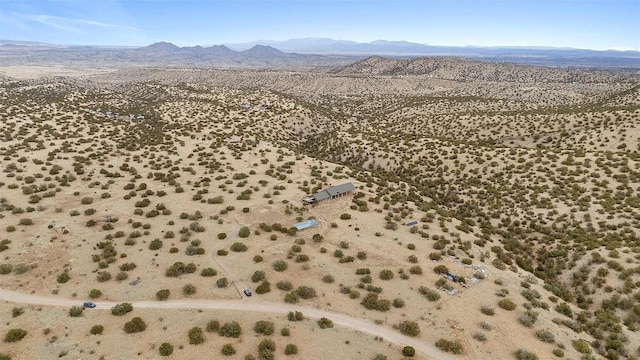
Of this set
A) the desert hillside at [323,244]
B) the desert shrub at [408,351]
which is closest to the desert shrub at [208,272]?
the desert hillside at [323,244]

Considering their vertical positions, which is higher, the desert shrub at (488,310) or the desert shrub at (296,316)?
the desert shrub at (296,316)

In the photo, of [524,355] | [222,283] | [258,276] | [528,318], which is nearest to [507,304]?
[528,318]

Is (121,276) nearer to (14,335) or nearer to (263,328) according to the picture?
(14,335)

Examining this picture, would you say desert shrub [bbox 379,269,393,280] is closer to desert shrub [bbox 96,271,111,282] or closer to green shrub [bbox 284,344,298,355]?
green shrub [bbox 284,344,298,355]

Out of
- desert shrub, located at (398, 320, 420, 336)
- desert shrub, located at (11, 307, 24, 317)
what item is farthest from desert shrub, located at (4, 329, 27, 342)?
desert shrub, located at (398, 320, 420, 336)

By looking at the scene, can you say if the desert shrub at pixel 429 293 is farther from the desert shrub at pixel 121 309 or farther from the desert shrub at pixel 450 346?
the desert shrub at pixel 121 309

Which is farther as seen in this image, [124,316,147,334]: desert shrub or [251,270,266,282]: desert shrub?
[251,270,266,282]: desert shrub

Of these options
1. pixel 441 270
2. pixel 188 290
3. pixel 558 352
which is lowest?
pixel 441 270
